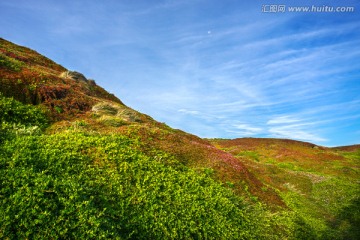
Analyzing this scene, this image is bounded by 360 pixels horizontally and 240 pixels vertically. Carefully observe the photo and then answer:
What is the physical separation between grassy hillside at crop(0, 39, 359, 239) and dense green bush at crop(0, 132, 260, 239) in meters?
0.04

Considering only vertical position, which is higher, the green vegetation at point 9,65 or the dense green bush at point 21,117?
the green vegetation at point 9,65

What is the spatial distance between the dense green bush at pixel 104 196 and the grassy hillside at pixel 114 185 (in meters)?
0.04

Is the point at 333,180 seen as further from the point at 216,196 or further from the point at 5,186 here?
the point at 5,186

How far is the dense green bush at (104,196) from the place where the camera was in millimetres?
8555

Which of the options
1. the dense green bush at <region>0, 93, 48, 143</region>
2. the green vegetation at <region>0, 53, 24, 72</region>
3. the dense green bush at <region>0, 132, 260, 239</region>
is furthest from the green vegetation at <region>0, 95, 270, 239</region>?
the green vegetation at <region>0, 53, 24, 72</region>

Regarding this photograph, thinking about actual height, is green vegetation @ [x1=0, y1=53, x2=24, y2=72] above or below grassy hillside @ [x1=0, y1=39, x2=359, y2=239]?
above

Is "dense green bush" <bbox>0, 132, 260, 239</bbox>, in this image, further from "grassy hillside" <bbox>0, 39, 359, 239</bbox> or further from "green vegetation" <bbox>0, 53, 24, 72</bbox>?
"green vegetation" <bbox>0, 53, 24, 72</bbox>

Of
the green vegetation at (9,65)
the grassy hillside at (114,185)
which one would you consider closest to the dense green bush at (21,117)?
the grassy hillside at (114,185)

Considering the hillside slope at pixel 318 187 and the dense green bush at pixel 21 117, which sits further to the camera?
the hillside slope at pixel 318 187

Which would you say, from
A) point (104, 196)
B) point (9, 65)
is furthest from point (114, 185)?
point (9, 65)

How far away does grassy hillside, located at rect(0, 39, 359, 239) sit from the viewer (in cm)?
895

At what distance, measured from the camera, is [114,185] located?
11938mm

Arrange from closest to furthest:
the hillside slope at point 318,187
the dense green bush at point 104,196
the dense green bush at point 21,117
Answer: the dense green bush at point 104,196 < the dense green bush at point 21,117 < the hillside slope at point 318,187

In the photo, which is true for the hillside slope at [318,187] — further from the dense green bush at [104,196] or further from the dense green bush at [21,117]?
the dense green bush at [21,117]
